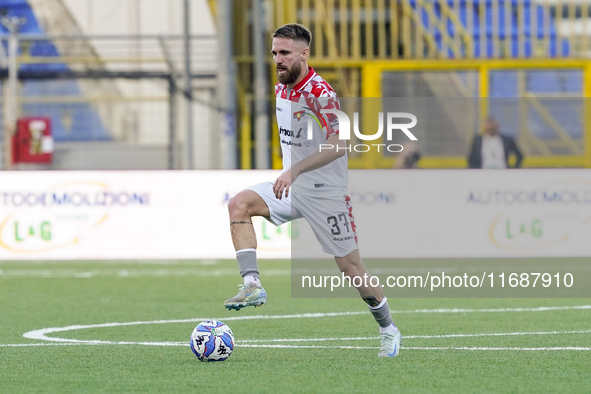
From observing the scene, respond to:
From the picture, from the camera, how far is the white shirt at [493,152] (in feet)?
56.1

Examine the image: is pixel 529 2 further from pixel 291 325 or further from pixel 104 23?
pixel 291 325

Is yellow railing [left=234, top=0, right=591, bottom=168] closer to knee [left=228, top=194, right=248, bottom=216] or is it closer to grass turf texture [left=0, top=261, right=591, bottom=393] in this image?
grass turf texture [left=0, top=261, right=591, bottom=393]

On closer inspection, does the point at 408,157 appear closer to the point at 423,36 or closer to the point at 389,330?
the point at 423,36

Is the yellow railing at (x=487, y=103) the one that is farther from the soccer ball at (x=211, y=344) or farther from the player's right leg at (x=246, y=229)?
the soccer ball at (x=211, y=344)

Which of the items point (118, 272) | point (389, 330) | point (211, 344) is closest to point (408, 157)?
point (118, 272)

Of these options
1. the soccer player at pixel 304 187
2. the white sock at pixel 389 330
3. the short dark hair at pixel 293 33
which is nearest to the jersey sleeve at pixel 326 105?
the soccer player at pixel 304 187

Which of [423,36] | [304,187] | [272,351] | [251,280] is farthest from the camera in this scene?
[423,36]

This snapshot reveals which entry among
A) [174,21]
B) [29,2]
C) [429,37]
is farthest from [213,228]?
[29,2]

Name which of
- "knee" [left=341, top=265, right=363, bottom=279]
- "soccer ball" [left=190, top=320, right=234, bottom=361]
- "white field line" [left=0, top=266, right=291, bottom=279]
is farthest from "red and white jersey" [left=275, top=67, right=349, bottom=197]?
"white field line" [left=0, top=266, right=291, bottom=279]

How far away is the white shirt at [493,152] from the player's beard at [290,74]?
36.2 feet

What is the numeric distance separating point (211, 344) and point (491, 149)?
1153cm

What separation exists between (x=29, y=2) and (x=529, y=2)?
11.0m

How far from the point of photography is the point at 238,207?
6410 millimetres

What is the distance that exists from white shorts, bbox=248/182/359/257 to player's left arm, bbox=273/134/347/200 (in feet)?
0.68
